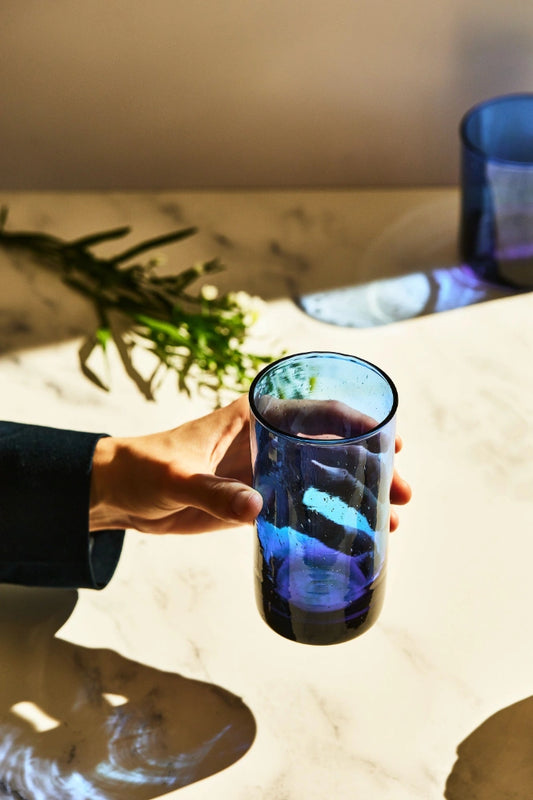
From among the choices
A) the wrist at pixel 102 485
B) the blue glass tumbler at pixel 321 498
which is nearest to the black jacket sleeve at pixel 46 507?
the wrist at pixel 102 485

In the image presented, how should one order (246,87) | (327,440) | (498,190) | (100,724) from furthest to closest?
(246,87) → (498,190) → (100,724) → (327,440)

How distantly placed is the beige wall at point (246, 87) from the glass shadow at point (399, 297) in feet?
0.65

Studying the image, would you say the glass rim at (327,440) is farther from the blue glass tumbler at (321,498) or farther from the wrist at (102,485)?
the wrist at (102,485)

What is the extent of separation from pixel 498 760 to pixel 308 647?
0.17 meters

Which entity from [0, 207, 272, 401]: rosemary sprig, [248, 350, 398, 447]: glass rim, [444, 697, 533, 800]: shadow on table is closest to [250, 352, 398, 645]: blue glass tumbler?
[248, 350, 398, 447]: glass rim

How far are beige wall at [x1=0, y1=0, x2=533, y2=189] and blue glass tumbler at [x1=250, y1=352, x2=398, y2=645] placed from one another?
61 centimetres

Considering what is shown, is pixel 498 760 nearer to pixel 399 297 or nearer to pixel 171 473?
pixel 171 473

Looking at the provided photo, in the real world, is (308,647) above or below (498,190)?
below

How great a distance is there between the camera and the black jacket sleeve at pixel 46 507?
0.81m

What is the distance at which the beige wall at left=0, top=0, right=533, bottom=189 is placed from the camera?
118cm

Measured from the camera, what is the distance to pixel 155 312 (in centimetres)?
113

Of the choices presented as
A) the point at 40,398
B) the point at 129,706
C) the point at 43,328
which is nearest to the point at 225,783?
the point at 129,706

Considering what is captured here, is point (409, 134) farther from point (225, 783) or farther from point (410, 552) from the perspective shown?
point (225, 783)

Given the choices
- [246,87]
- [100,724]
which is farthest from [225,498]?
[246,87]
